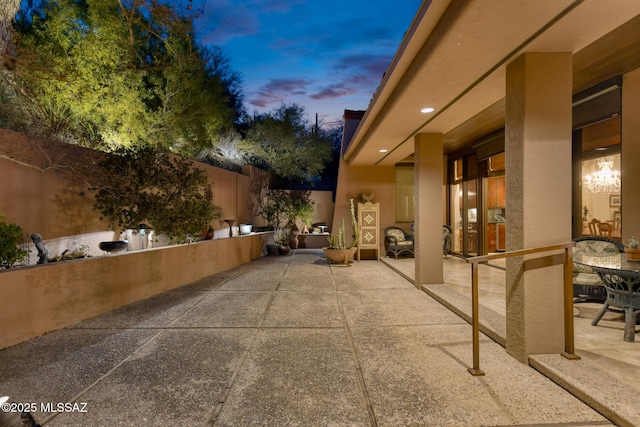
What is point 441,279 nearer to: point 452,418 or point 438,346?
point 438,346

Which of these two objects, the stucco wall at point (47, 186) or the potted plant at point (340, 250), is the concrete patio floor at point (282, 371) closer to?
the stucco wall at point (47, 186)

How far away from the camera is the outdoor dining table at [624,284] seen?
2.74 m

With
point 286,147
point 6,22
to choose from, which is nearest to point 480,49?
point 6,22

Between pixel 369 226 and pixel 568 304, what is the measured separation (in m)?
5.93

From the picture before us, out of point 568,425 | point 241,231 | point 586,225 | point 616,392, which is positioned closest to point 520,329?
point 616,392

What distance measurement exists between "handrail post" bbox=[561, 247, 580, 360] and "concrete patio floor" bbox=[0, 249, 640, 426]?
113 millimetres

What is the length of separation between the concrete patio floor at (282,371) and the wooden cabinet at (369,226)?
4160mm

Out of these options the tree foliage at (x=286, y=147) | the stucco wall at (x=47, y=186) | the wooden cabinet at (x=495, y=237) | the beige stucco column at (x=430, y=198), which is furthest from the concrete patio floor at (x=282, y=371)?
the tree foliage at (x=286, y=147)

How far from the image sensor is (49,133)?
5.22m

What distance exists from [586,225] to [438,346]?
376 centimetres

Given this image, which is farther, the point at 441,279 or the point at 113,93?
the point at 113,93

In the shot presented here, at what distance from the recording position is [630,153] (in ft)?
13.2

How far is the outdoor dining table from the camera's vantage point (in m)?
2.74

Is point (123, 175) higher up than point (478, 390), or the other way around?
point (123, 175)
